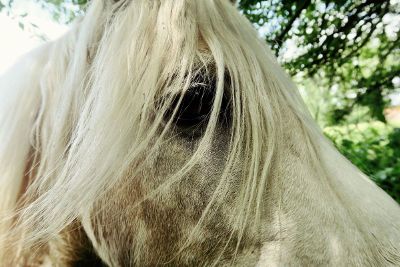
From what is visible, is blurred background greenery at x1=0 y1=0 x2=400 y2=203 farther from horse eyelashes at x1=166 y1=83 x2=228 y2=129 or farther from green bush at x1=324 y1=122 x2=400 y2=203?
horse eyelashes at x1=166 y1=83 x2=228 y2=129

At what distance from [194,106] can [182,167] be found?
219 millimetres

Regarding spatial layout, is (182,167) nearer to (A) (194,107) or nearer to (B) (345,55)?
(A) (194,107)

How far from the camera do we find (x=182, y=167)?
1195 mm

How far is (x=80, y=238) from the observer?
4.57 ft

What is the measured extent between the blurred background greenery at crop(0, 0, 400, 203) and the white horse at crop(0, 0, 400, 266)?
5.72 feet

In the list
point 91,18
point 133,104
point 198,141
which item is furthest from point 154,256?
point 91,18

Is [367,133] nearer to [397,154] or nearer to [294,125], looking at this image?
[397,154]

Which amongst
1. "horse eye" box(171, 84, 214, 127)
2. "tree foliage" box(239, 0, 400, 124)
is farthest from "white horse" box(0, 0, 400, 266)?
"tree foliage" box(239, 0, 400, 124)

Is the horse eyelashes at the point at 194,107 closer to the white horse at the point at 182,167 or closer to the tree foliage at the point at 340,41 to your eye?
the white horse at the point at 182,167

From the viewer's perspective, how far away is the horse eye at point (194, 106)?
4.08 ft

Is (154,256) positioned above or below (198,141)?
below

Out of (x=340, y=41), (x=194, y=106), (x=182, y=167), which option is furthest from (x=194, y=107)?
(x=340, y=41)

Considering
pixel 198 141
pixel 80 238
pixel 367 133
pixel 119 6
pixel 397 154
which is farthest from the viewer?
pixel 367 133

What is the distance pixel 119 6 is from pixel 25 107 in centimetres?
57
